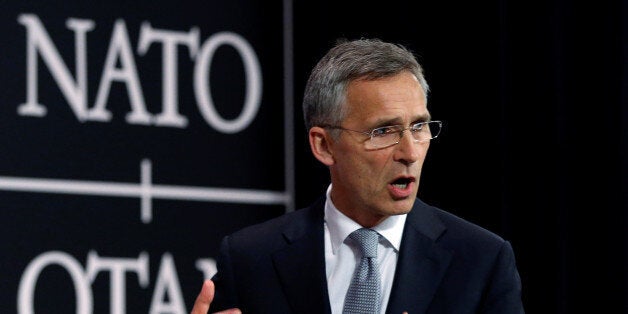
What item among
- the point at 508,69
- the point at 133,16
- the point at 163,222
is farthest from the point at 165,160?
the point at 508,69

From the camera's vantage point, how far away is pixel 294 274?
8.41 ft

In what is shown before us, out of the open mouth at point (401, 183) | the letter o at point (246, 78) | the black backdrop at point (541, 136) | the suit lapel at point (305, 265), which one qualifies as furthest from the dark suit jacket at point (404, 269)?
the letter o at point (246, 78)

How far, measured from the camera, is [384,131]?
2.52 metres

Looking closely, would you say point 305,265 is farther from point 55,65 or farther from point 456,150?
point 55,65

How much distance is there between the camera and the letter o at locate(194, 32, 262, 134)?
162 inches

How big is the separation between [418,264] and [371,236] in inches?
5.0

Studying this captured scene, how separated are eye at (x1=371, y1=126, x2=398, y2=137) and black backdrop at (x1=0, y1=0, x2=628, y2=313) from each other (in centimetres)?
115

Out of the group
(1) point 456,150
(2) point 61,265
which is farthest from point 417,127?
(2) point 61,265

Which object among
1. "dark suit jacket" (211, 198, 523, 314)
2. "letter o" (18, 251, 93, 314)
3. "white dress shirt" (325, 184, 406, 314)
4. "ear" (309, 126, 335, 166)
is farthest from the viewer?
"letter o" (18, 251, 93, 314)

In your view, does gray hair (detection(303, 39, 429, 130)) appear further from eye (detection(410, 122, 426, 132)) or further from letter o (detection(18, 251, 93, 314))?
letter o (detection(18, 251, 93, 314))

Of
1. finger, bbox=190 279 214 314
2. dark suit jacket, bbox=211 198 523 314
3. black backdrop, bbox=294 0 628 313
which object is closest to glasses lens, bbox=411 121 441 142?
dark suit jacket, bbox=211 198 523 314

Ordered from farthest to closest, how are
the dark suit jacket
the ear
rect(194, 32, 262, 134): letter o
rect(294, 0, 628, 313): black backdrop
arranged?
rect(194, 32, 262, 134): letter o → rect(294, 0, 628, 313): black backdrop → the ear → the dark suit jacket

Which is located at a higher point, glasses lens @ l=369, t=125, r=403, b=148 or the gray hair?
the gray hair

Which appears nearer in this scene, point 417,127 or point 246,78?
point 417,127
